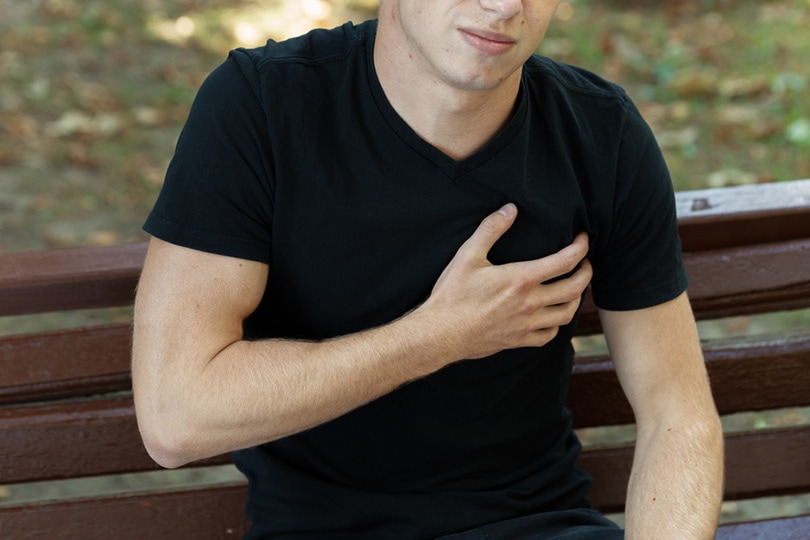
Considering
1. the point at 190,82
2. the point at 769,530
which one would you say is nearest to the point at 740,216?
the point at 769,530

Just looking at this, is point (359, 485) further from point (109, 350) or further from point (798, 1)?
point (798, 1)

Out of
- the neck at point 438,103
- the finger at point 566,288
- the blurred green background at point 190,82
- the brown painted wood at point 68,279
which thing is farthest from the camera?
the blurred green background at point 190,82

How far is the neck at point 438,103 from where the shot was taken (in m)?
2.03

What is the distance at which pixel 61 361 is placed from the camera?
7.75 ft

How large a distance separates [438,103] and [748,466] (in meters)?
1.32

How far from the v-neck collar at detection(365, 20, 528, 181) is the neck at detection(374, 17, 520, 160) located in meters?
0.01

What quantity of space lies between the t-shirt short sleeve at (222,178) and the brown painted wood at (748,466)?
1.13m

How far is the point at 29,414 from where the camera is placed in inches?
93.9

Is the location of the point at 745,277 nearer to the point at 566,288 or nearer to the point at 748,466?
the point at 748,466

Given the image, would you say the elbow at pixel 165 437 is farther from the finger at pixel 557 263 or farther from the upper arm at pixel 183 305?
the finger at pixel 557 263

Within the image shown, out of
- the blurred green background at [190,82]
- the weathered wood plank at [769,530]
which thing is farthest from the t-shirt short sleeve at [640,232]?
the blurred green background at [190,82]

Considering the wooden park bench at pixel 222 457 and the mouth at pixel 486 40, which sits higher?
the mouth at pixel 486 40

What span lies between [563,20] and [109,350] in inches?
226

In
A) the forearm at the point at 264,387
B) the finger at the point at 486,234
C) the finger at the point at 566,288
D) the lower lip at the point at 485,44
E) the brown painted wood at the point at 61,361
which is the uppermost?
the lower lip at the point at 485,44
